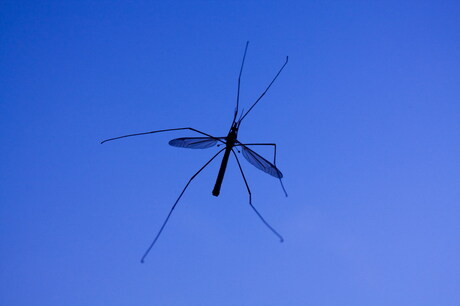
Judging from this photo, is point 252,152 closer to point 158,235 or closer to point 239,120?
point 239,120

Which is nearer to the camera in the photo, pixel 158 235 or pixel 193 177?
pixel 158 235

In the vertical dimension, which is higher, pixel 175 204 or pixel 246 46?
pixel 246 46

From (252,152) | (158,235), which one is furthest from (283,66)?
(158,235)

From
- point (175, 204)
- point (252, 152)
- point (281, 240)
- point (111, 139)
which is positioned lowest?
point (281, 240)

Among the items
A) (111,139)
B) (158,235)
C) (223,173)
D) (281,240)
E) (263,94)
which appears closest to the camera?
(281,240)

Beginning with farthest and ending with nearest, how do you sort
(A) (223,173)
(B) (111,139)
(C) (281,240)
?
(A) (223,173) → (B) (111,139) → (C) (281,240)
